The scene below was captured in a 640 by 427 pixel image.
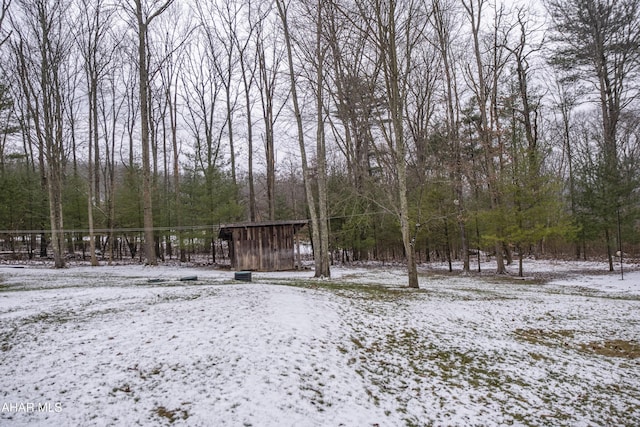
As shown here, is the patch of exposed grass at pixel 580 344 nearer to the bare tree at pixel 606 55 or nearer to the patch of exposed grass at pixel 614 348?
the patch of exposed grass at pixel 614 348

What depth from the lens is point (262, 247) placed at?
65.5ft

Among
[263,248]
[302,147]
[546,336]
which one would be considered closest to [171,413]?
[546,336]

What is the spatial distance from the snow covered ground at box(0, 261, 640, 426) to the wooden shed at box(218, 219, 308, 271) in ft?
41.5

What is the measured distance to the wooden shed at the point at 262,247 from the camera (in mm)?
19844

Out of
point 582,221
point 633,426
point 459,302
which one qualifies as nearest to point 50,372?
point 633,426

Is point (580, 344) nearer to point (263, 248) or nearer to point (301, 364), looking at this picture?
point (301, 364)

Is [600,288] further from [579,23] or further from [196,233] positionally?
[196,233]

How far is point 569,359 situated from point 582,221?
734 inches

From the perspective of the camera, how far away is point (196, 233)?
23.8m

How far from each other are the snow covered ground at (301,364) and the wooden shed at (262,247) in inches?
498

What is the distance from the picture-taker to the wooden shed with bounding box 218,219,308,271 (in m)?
19.8

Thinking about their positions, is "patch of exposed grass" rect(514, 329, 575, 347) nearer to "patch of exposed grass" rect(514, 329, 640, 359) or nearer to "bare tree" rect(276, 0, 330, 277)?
"patch of exposed grass" rect(514, 329, 640, 359)

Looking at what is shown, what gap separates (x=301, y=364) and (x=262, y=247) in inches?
638

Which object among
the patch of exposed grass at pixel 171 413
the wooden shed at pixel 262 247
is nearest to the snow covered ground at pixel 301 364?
the patch of exposed grass at pixel 171 413
